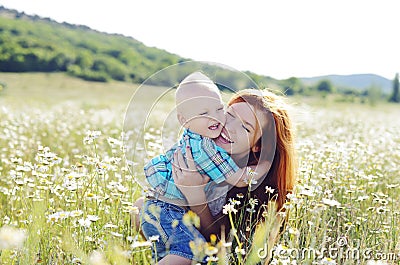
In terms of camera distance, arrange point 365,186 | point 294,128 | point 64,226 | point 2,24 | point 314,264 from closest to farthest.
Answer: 1. point 314,264
2. point 64,226
3. point 294,128
4. point 365,186
5. point 2,24

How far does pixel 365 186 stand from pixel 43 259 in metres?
2.06

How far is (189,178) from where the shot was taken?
252 cm

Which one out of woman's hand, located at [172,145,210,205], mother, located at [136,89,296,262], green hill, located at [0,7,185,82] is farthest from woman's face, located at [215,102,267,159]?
green hill, located at [0,7,185,82]

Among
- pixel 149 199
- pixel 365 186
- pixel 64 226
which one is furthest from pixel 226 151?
pixel 365 186

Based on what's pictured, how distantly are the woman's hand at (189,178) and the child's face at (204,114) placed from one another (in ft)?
0.48

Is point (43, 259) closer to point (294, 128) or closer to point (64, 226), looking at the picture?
point (64, 226)

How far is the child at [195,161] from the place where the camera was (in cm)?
236

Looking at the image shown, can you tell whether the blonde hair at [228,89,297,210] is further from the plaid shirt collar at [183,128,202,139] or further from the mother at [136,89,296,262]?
the plaid shirt collar at [183,128,202,139]

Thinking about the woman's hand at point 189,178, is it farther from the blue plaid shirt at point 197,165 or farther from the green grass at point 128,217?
the green grass at point 128,217

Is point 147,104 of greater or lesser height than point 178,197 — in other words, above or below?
above

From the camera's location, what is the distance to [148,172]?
270cm

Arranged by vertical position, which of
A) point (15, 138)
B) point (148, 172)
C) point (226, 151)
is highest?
point (226, 151)

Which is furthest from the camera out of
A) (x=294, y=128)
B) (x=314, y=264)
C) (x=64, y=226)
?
(x=294, y=128)

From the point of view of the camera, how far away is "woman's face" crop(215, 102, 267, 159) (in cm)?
249
